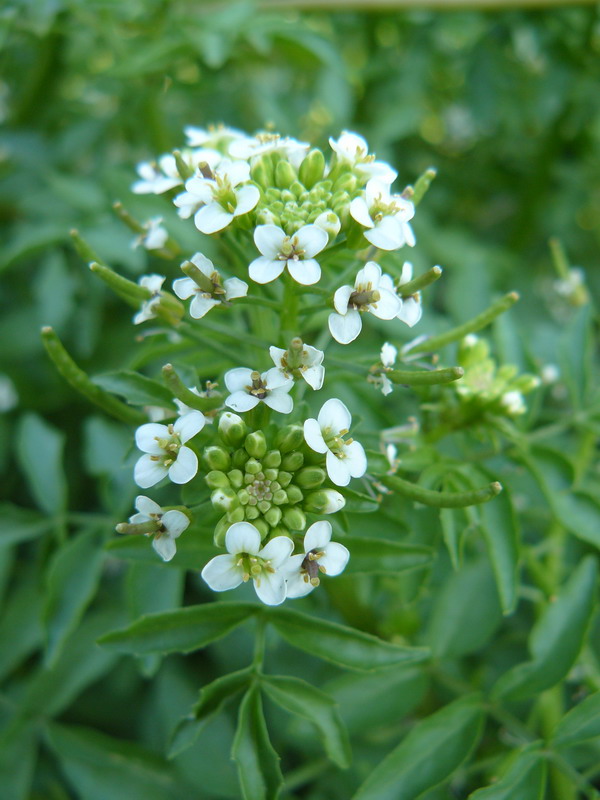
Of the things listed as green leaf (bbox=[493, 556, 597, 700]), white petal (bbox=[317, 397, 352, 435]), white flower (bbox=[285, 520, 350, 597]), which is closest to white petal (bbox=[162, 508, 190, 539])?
white flower (bbox=[285, 520, 350, 597])

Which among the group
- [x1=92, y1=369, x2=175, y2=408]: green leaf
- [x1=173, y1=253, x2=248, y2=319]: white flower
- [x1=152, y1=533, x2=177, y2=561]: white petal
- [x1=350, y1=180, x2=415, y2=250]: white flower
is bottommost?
[x1=152, y1=533, x2=177, y2=561]: white petal

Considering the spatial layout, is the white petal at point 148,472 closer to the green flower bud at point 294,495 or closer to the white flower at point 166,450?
the white flower at point 166,450

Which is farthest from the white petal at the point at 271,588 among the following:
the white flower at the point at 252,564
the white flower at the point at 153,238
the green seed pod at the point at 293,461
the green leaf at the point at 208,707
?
the white flower at the point at 153,238

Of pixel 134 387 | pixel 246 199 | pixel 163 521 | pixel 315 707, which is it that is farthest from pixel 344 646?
pixel 246 199

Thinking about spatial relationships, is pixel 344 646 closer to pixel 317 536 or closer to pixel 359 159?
pixel 317 536

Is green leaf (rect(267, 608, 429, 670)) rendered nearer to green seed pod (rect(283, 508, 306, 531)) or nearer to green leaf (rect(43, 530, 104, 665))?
green seed pod (rect(283, 508, 306, 531))
